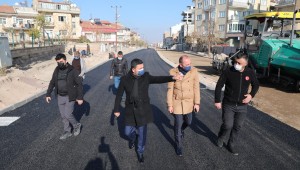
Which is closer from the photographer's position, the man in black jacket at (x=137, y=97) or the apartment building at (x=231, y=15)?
the man in black jacket at (x=137, y=97)

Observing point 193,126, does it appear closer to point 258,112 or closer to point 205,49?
point 258,112

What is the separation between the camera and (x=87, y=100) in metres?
9.41

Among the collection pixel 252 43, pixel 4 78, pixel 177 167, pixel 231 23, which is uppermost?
pixel 231 23

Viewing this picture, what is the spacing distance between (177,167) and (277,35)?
1081cm

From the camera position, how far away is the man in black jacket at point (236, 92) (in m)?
4.62

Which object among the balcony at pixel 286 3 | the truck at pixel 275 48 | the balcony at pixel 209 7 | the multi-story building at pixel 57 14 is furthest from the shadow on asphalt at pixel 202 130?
the multi-story building at pixel 57 14

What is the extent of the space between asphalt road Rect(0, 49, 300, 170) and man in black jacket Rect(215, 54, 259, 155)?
0.64 m

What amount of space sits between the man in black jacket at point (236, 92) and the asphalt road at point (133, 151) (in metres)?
0.64

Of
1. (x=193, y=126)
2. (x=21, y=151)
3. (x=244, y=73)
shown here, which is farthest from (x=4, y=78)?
(x=244, y=73)

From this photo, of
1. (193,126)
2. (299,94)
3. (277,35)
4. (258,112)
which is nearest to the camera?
(193,126)

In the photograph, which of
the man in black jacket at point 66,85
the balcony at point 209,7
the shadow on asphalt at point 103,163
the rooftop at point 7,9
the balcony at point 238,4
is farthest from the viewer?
the balcony at point 209,7

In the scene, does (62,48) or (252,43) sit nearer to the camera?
(252,43)

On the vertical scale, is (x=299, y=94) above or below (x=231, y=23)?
below

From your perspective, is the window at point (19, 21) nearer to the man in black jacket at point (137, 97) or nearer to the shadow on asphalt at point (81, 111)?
the shadow on asphalt at point (81, 111)
